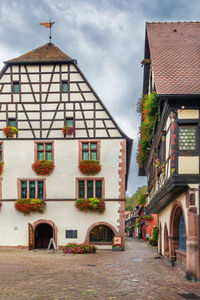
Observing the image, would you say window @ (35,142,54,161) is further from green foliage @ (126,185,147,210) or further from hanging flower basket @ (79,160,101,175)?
green foliage @ (126,185,147,210)

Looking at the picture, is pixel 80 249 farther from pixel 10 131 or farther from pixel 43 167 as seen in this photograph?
pixel 10 131

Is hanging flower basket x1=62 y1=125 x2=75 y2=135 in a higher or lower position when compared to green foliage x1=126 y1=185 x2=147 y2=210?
higher

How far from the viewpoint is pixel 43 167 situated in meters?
22.6

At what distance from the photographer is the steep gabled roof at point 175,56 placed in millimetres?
11016

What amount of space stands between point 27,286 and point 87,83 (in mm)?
17337

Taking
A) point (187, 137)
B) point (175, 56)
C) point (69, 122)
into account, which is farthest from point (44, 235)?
point (187, 137)

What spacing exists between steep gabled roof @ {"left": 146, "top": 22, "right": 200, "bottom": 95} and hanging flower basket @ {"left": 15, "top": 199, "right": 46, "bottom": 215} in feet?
41.5

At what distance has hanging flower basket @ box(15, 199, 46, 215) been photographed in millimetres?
22000

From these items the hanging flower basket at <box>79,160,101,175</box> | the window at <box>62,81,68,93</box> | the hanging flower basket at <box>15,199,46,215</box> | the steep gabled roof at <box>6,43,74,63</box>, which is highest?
the steep gabled roof at <box>6,43,74,63</box>

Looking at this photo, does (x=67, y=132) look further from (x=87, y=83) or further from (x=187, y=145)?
(x=187, y=145)

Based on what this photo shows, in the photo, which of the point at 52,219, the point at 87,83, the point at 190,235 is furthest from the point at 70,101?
the point at 190,235

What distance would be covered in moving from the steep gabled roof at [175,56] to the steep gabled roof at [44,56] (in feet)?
29.6

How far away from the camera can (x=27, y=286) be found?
28.3 feet

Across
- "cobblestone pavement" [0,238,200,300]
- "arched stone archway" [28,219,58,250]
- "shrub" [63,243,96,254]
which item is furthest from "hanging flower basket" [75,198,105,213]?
"cobblestone pavement" [0,238,200,300]
